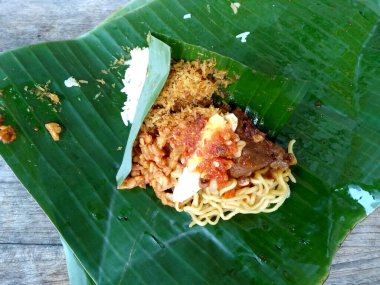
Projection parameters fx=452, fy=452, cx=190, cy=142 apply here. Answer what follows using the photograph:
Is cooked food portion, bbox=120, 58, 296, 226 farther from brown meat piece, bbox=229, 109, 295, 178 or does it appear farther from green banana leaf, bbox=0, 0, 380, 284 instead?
green banana leaf, bbox=0, 0, 380, 284

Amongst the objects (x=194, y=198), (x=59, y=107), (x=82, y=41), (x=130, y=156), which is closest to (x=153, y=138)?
(x=130, y=156)

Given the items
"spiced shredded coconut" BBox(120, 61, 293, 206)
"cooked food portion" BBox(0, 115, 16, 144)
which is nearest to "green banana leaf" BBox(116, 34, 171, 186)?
"spiced shredded coconut" BBox(120, 61, 293, 206)

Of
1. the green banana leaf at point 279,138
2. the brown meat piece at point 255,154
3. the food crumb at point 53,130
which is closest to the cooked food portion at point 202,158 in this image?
the brown meat piece at point 255,154

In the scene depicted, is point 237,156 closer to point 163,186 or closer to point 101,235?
point 163,186

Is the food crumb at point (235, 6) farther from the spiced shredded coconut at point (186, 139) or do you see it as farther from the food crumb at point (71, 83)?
the food crumb at point (71, 83)

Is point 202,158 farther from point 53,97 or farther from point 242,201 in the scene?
point 53,97

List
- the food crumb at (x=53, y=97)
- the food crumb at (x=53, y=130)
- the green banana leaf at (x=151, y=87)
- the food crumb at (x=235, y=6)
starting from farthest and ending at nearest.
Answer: the food crumb at (x=235, y=6)
the food crumb at (x=53, y=97)
the food crumb at (x=53, y=130)
the green banana leaf at (x=151, y=87)

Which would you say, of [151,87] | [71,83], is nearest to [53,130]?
[71,83]
